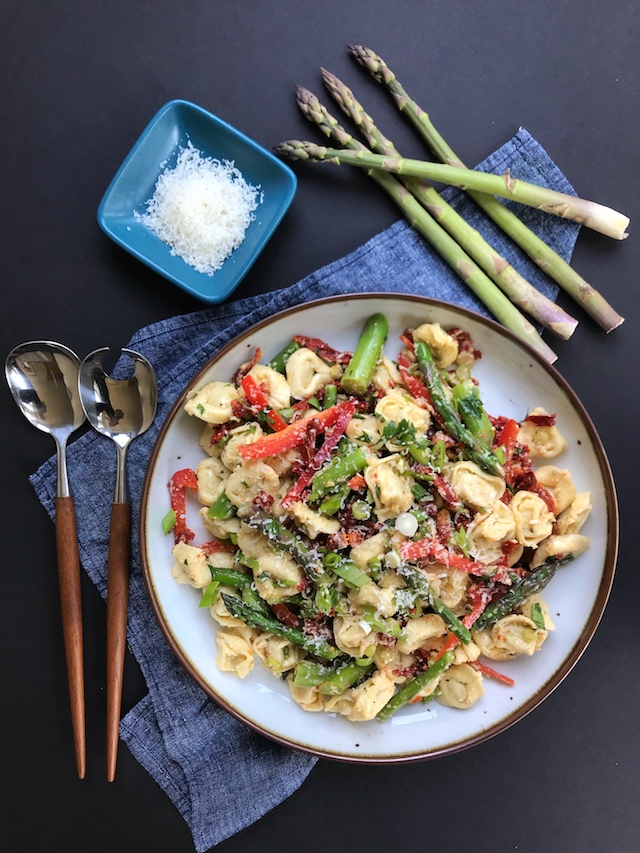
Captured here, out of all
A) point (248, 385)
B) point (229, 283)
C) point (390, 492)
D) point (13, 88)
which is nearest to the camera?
point (390, 492)

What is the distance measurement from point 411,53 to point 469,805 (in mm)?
4356

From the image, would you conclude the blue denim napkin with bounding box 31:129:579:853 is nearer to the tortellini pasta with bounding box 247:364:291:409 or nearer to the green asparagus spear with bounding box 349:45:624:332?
the green asparagus spear with bounding box 349:45:624:332

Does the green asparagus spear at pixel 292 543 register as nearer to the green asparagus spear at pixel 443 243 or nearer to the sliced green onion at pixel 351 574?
the sliced green onion at pixel 351 574

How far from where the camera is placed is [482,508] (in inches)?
113

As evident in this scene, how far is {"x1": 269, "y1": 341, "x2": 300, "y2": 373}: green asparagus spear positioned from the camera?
3.13 meters

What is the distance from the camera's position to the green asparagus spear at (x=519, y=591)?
118 inches

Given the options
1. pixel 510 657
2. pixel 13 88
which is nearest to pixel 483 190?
pixel 510 657

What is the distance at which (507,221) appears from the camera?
3.38 metres

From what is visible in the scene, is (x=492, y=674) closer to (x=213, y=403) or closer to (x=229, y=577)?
(x=229, y=577)

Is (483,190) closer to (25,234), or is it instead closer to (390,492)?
(390,492)

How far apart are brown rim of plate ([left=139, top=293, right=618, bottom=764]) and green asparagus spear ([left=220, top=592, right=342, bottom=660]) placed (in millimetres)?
364

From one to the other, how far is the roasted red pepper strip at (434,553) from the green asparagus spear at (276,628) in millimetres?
630

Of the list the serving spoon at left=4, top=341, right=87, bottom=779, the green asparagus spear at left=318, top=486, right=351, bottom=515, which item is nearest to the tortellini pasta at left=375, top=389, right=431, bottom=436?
the green asparagus spear at left=318, top=486, right=351, bottom=515

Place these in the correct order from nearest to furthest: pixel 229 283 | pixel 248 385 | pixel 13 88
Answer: pixel 248 385 → pixel 229 283 → pixel 13 88
